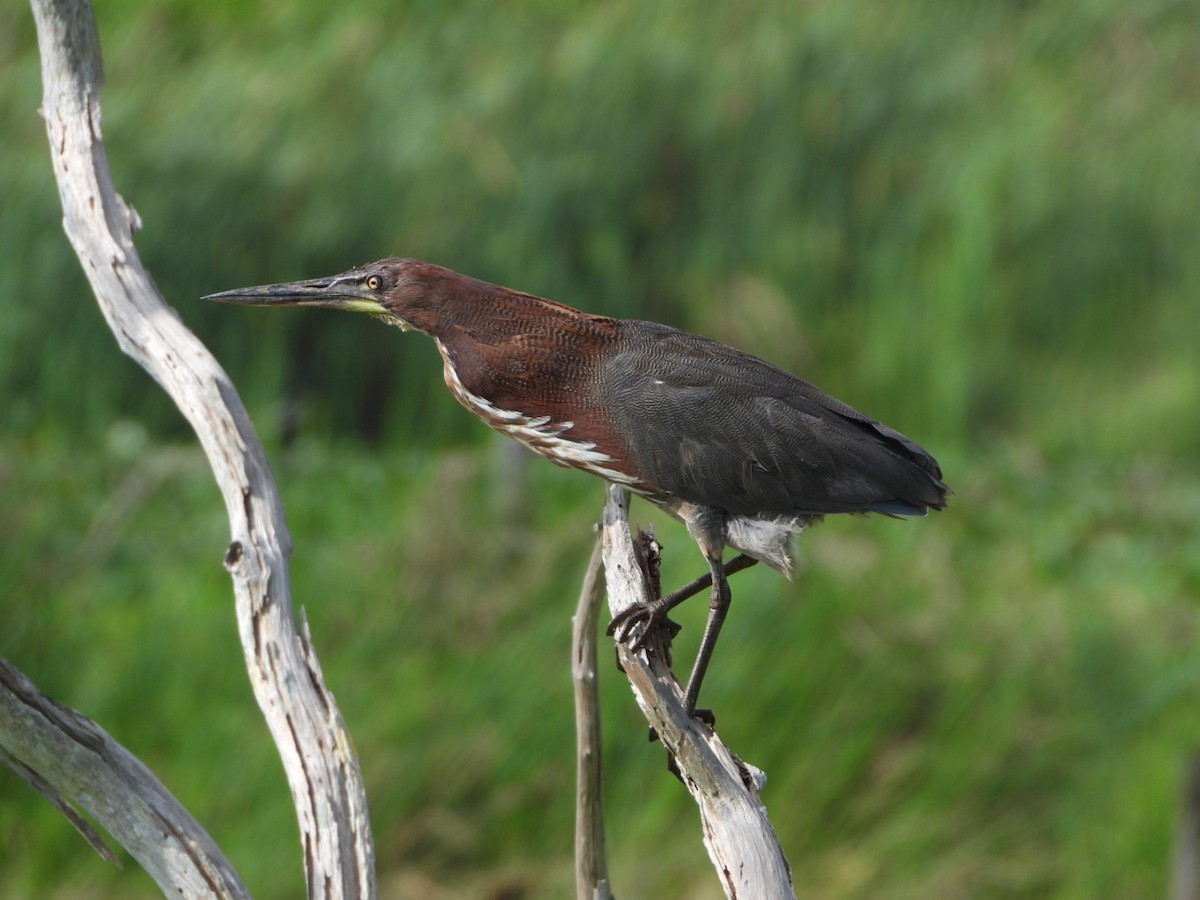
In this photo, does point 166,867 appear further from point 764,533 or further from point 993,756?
point 993,756

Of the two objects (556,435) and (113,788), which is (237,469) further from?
(556,435)

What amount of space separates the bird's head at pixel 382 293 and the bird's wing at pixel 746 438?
317 mm

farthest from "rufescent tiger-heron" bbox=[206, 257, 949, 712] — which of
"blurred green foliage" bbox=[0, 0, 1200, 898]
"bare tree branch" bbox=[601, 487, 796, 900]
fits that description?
"blurred green foliage" bbox=[0, 0, 1200, 898]

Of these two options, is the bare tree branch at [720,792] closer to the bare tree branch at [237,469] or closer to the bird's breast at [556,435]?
the bird's breast at [556,435]

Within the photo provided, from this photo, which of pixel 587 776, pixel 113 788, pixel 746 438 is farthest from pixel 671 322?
pixel 113 788

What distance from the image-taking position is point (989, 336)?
19.9 feet

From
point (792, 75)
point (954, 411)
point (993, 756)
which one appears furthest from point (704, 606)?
point (792, 75)

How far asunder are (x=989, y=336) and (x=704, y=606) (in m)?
2.02

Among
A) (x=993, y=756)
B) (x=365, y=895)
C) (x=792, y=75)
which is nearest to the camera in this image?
(x=365, y=895)

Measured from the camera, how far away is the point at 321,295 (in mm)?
2641

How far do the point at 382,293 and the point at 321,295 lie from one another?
4.1 inches

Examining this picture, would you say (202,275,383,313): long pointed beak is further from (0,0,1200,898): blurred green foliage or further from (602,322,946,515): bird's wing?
(0,0,1200,898): blurred green foliage

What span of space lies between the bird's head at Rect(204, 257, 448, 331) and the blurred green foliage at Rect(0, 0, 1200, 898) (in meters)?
1.58

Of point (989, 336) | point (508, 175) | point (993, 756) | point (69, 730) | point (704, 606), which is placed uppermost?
point (508, 175)
